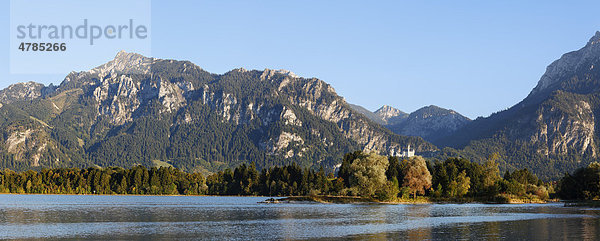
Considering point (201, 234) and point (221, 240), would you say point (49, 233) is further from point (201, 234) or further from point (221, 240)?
point (221, 240)

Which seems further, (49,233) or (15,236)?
(49,233)

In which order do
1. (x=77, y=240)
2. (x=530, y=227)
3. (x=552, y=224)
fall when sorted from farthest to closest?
1. (x=552, y=224)
2. (x=530, y=227)
3. (x=77, y=240)

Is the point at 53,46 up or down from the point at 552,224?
up

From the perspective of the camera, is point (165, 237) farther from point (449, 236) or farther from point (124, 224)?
point (449, 236)

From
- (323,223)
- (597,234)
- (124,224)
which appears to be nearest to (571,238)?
(597,234)

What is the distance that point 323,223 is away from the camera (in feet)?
361

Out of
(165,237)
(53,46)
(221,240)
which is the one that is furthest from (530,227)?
(53,46)

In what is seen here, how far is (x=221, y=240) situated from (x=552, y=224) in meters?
59.8

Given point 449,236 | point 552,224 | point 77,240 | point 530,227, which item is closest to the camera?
point 77,240

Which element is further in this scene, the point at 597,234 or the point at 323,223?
the point at 323,223

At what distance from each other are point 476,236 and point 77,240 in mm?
53093

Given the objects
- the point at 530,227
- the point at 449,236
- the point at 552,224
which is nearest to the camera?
the point at 449,236

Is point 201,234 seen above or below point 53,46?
below

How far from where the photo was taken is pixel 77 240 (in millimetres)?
77375
